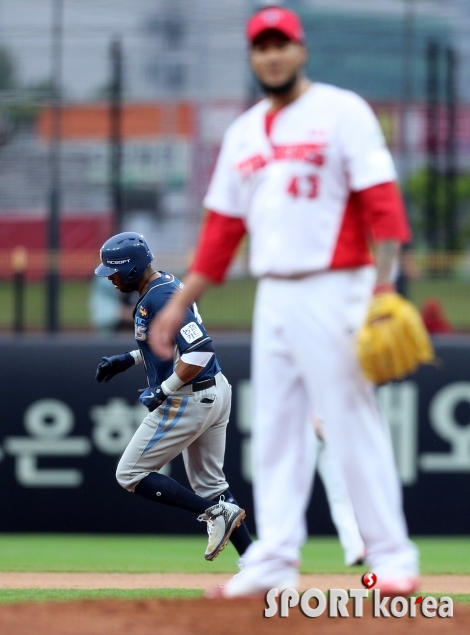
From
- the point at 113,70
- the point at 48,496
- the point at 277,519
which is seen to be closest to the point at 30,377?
the point at 48,496

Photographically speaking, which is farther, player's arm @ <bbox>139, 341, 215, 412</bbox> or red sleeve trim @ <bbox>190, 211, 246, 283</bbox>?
player's arm @ <bbox>139, 341, 215, 412</bbox>

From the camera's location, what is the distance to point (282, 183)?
159 inches

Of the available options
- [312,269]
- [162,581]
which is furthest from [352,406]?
[162,581]

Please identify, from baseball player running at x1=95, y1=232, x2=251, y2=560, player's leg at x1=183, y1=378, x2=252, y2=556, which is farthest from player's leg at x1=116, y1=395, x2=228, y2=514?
player's leg at x1=183, y1=378, x2=252, y2=556

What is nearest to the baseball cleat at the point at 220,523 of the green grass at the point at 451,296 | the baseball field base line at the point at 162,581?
the baseball field base line at the point at 162,581

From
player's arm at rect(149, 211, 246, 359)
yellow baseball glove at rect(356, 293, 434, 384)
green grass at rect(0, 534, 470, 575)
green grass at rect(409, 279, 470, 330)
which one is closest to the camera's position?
yellow baseball glove at rect(356, 293, 434, 384)

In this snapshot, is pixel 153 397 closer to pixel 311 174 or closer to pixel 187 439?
pixel 187 439

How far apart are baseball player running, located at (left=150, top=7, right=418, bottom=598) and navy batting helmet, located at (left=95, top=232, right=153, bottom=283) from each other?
1.88 m

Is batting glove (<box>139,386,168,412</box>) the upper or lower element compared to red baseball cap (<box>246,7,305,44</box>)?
lower

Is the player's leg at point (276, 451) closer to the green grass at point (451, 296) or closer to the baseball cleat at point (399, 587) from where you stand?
the baseball cleat at point (399, 587)

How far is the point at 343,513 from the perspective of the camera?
23.8 feet

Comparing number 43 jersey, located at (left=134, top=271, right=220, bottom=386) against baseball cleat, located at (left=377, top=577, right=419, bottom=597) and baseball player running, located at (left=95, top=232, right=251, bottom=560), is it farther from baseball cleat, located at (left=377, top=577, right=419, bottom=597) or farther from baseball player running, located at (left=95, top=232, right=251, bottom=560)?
baseball cleat, located at (left=377, top=577, right=419, bottom=597)

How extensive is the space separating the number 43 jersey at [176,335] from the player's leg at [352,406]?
203 cm

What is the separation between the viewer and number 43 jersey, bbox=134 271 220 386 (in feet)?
19.8
